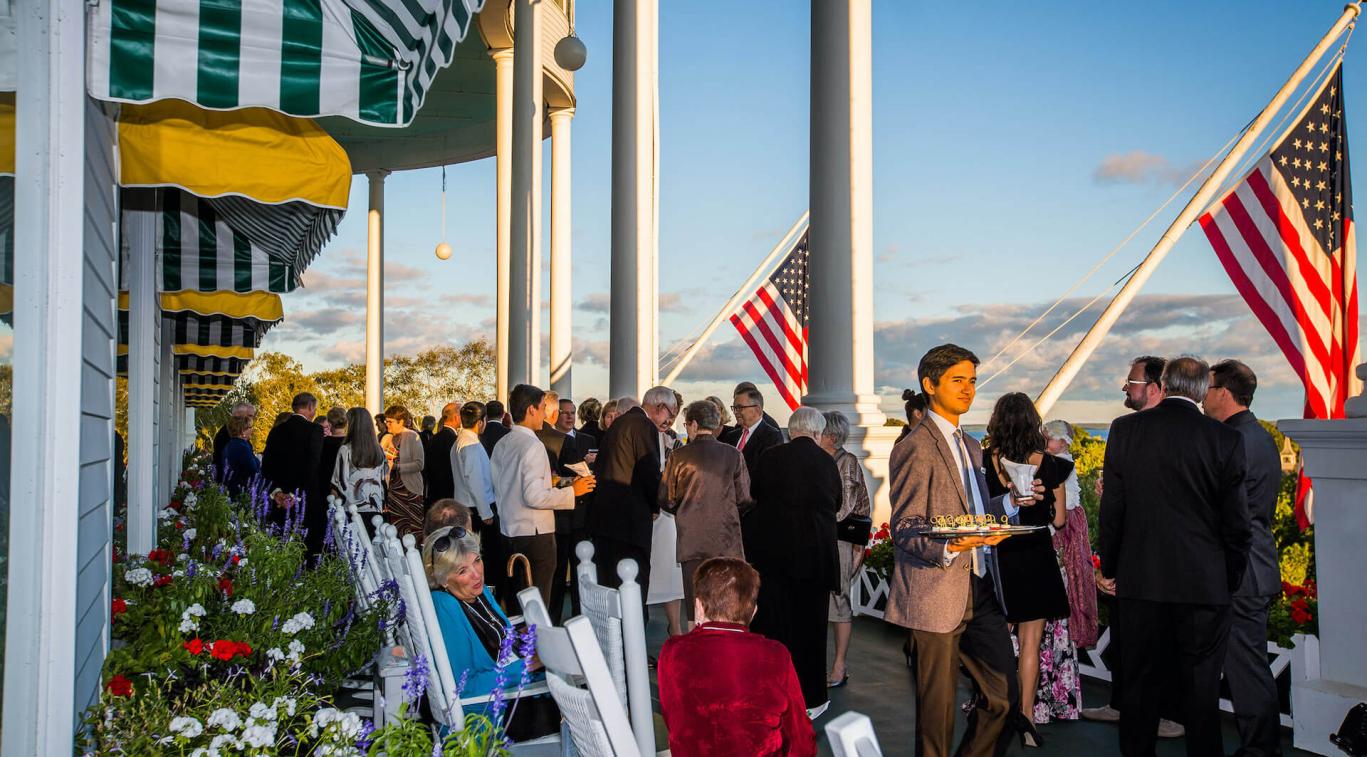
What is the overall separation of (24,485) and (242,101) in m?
1.17

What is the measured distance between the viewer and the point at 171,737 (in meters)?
3.16

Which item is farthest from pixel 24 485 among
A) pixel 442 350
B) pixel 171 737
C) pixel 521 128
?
pixel 442 350

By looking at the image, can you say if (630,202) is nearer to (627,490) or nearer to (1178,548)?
(627,490)

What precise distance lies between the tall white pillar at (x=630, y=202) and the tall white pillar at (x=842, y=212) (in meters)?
4.85

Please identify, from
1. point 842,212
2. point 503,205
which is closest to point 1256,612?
point 842,212

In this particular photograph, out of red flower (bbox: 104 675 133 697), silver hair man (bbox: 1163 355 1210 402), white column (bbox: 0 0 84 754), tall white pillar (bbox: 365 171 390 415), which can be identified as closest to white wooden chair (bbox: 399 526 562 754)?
red flower (bbox: 104 675 133 697)

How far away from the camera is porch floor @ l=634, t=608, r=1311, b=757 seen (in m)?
6.29

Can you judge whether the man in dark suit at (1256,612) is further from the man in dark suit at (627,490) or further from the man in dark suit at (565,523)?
the man in dark suit at (565,523)

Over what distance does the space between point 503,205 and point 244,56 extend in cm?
1705

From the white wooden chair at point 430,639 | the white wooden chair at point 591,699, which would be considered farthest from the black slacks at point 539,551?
the white wooden chair at point 591,699

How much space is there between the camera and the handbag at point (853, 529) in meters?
7.98

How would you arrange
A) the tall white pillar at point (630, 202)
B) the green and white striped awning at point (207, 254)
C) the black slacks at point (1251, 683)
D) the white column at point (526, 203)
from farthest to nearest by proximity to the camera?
the white column at point (526, 203)
the tall white pillar at point (630, 202)
the green and white striped awning at point (207, 254)
the black slacks at point (1251, 683)

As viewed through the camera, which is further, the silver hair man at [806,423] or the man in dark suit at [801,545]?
the silver hair man at [806,423]

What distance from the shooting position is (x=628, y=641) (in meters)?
3.59
